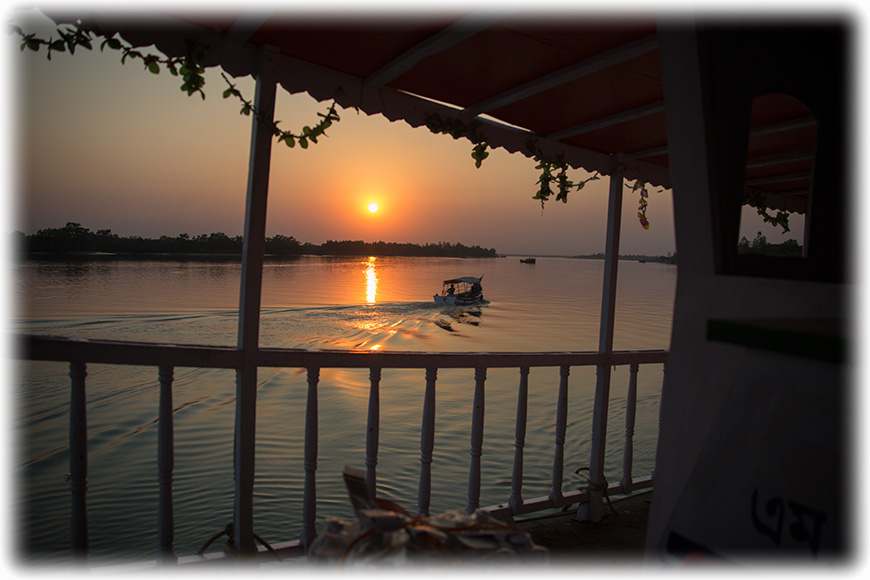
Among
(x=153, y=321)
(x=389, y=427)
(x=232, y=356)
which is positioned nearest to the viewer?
(x=232, y=356)

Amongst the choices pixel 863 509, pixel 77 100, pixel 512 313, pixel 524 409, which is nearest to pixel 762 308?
pixel 863 509

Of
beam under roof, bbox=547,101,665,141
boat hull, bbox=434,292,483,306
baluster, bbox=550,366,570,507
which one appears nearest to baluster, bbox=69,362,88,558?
baluster, bbox=550,366,570,507

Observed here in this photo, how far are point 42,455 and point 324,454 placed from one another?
14.5 feet

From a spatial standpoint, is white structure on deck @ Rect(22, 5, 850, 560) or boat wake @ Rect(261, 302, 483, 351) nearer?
white structure on deck @ Rect(22, 5, 850, 560)

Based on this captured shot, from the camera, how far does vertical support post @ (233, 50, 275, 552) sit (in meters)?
1.95

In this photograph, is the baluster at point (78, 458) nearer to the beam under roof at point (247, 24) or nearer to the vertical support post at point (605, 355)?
the beam under roof at point (247, 24)

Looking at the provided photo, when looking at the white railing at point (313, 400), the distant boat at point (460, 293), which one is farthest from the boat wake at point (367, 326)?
the white railing at point (313, 400)

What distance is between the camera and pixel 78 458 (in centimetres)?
163

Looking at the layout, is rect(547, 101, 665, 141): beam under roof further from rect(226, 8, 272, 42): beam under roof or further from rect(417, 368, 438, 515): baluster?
rect(226, 8, 272, 42): beam under roof

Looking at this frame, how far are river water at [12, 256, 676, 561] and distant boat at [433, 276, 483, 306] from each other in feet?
2.94

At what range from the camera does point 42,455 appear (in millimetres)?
7297

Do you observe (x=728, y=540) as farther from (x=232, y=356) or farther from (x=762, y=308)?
(x=232, y=356)

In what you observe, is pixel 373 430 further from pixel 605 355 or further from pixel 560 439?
pixel 605 355

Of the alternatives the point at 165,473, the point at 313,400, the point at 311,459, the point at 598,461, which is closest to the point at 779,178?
the point at 598,461
